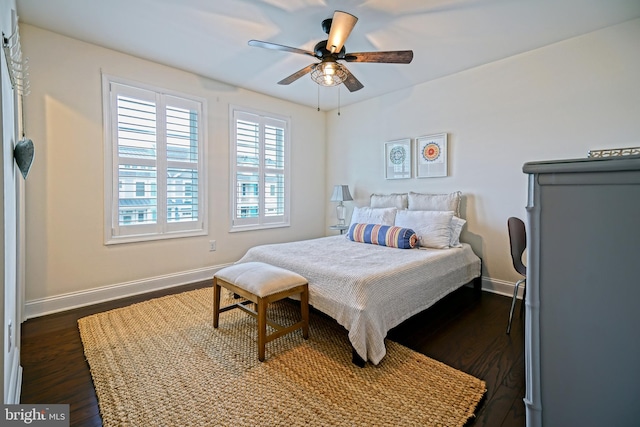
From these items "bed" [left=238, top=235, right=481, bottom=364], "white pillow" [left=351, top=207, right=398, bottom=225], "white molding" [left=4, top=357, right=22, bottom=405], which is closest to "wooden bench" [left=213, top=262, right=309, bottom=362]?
"bed" [left=238, top=235, right=481, bottom=364]

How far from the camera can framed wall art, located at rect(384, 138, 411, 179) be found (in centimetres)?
388

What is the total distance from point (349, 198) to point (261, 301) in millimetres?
2805

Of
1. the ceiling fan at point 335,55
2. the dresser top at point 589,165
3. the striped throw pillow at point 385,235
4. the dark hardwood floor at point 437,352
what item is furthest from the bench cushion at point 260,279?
the ceiling fan at point 335,55

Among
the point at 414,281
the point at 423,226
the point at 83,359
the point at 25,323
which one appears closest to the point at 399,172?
the point at 423,226

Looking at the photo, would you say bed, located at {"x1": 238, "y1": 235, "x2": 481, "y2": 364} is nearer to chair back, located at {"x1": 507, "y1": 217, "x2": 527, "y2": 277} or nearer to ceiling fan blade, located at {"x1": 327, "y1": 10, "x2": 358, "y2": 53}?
chair back, located at {"x1": 507, "y1": 217, "x2": 527, "y2": 277}

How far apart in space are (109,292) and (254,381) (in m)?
2.21

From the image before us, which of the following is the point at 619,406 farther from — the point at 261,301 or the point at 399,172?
the point at 399,172

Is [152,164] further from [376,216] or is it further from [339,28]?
[376,216]

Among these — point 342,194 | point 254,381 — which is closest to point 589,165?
point 254,381

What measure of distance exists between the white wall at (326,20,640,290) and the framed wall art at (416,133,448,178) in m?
0.08

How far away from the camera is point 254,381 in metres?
1.67

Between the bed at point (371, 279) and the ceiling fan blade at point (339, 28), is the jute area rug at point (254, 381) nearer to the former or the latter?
the bed at point (371, 279)

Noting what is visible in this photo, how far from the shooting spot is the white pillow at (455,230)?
311cm

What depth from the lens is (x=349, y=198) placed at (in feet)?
14.5
